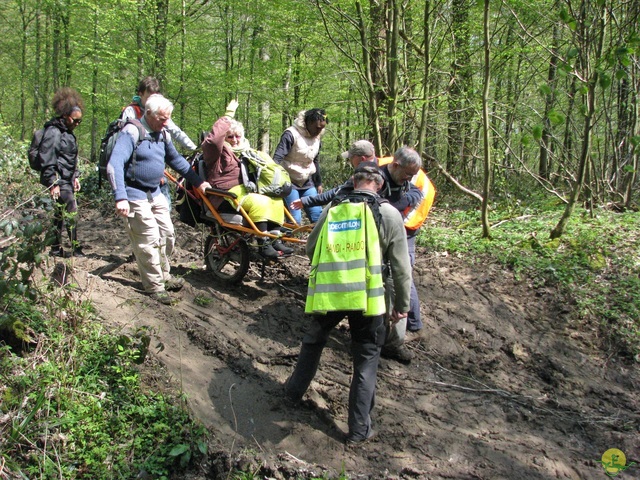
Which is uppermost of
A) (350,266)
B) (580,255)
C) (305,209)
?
(305,209)

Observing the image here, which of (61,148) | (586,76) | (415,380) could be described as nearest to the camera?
(415,380)

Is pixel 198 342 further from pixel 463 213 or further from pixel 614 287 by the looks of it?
pixel 463 213

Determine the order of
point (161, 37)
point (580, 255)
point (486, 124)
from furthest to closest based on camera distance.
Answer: point (161, 37), point (486, 124), point (580, 255)

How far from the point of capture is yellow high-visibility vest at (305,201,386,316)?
3.59 metres

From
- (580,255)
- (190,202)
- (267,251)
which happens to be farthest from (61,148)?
(580,255)

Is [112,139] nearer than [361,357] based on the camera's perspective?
No

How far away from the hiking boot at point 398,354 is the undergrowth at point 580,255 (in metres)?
2.66

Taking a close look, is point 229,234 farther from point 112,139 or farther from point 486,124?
point 486,124

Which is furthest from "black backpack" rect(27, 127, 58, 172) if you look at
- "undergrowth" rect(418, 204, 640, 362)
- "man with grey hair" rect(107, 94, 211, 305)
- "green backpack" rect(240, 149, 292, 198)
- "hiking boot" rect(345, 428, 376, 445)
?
"undergrowth" rect(418, 204, 640, 362)

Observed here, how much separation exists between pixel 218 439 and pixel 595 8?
7.88 metres

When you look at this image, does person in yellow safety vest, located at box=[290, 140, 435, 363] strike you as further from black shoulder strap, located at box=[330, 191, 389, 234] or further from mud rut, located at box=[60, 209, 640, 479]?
black shoulder strap, located at box=[330, 191, 389, 234]

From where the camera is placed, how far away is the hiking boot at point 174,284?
5.38m

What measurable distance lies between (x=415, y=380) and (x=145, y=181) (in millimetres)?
3364

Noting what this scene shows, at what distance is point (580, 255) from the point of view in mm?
7438
